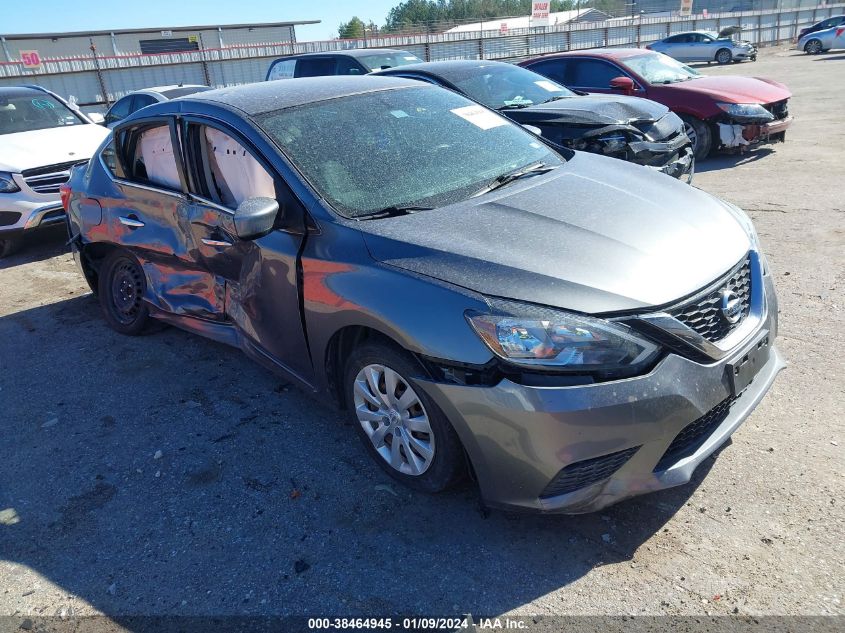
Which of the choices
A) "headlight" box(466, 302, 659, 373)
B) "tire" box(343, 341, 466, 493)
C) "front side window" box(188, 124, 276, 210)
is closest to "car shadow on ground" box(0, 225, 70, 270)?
"front side window" box(188, 124, 276, 210)

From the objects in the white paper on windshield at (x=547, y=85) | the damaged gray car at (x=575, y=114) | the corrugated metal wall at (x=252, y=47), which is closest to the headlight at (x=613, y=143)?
the damaged gray car at (x=575, y=114)

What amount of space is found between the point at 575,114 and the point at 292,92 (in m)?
4.15

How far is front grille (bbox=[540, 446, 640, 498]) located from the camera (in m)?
2.46

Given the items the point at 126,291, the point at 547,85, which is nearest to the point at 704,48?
the point at 547,85

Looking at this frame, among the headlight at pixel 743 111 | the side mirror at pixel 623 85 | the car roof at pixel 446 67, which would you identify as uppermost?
the car roof at pixel 446 67

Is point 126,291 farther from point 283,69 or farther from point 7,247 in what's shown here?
point 283,69

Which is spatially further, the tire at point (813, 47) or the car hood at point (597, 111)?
the tire at point (813, 47)

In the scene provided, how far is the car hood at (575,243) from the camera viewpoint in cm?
256

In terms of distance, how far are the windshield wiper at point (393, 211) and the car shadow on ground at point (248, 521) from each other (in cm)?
121

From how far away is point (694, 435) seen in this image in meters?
2.66

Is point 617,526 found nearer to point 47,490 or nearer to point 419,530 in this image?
point 419,530

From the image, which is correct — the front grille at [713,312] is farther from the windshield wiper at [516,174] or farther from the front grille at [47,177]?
the front grille at [47,177]

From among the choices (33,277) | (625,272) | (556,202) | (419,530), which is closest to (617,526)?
(419,530)

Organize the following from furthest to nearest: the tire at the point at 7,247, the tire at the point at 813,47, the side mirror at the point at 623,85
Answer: the tire at the point at 813,47, the side mirror at the point at 623,85, the tire at the point at 7,247
